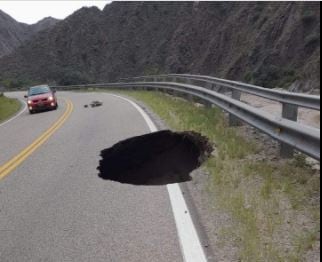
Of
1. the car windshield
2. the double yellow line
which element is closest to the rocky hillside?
the car windshield

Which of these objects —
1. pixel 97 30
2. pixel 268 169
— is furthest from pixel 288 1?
pixel 97 30

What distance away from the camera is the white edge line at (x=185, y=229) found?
14.0 feet

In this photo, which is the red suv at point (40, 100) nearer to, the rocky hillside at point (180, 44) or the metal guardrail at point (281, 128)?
the rocky hillside at point (180, 44)

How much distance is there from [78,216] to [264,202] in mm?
2272

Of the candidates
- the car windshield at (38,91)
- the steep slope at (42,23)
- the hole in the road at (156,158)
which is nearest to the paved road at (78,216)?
the hole in the road at (156,158)

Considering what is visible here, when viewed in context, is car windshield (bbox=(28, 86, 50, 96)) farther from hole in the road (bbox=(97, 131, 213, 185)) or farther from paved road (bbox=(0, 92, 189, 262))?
paved road (bbox=(0, 92, 189, 262))

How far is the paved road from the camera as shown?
15.3 ft

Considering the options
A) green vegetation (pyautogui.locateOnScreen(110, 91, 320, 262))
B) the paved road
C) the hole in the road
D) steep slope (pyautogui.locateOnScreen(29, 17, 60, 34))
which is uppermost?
steep slope (pyautogui.locateOnScreen(29, 17, 60, 34))

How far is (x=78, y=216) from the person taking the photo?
577 centimetres

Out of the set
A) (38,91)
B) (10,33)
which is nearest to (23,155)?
(38,91)

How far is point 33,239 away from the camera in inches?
202

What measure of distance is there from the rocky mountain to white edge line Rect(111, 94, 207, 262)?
113237 mm

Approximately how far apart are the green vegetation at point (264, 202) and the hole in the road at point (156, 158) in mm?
577

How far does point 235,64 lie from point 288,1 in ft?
19.6
